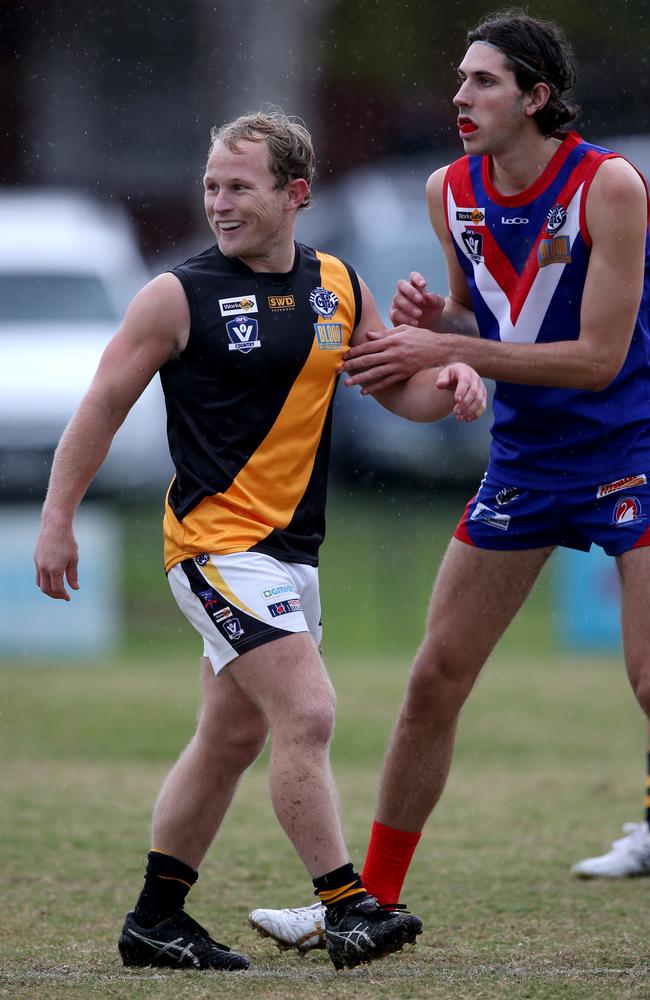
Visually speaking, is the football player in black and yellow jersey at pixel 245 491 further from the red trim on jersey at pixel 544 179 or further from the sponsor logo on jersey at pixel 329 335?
the red trim on jersey at pixel 544 179

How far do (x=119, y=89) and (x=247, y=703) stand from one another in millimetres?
21100

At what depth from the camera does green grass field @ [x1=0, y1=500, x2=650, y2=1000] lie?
453 centimetres

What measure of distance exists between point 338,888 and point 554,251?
1.87m

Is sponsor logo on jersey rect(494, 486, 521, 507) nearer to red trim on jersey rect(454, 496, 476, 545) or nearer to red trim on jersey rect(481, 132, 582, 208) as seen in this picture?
red trim on jersey rect(454, 496, 476, 545)

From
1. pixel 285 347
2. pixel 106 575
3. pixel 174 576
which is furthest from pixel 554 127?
pixel 106 575

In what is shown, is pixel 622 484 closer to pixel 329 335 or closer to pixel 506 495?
pixel 506 495

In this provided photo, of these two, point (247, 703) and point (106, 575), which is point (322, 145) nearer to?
point (106, 575)

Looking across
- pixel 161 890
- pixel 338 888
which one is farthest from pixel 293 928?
pixel 338 888

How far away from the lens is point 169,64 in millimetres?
23609

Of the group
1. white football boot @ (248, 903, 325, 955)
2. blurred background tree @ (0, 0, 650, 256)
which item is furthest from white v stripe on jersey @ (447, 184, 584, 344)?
blurred background tree @ (0, 0, 650, 256)

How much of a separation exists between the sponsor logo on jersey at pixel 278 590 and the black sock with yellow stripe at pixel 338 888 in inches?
28.6

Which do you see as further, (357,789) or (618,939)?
(357,789)

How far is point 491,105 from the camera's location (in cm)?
473

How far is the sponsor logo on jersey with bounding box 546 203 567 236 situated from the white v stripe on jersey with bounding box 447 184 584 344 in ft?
0.05
